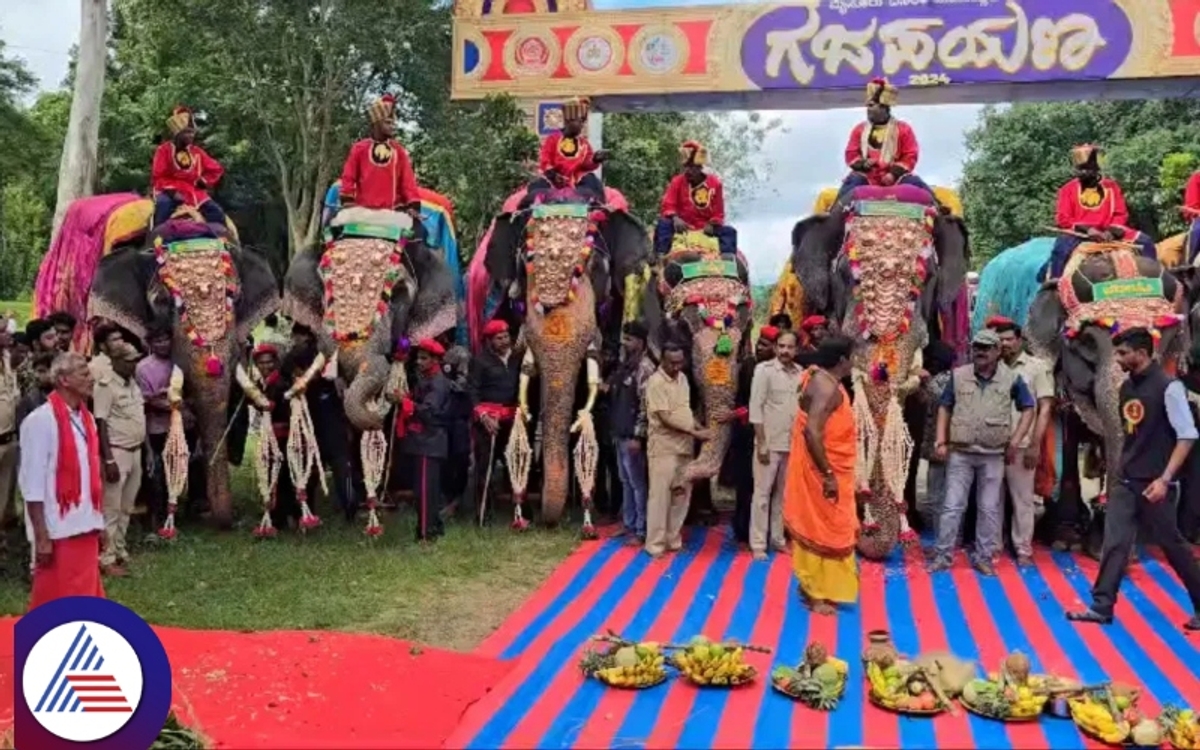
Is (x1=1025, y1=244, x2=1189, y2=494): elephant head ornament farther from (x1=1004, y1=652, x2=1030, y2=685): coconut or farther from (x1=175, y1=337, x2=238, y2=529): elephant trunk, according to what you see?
(x1=175, y1=337, x2=238, y2=529): elephant trunk

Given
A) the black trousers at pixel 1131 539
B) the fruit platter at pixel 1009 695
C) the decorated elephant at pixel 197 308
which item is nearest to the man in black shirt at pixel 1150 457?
the black trousers at pixel 1131 539

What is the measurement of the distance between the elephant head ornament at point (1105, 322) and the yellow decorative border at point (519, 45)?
7.63 meters

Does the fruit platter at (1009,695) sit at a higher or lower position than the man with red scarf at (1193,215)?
lower

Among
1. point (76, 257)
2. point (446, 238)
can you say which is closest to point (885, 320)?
point (446, 238)

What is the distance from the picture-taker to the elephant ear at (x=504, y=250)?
7.98 meters

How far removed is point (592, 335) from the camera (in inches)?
292

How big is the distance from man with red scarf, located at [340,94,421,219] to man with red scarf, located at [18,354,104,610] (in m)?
3.50

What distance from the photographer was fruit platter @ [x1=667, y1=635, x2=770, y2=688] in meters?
4.54

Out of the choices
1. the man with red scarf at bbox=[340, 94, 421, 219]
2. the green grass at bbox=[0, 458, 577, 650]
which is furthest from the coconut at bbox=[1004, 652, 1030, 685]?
the man with red scarf at bbox=[340, 94, 421, 219]

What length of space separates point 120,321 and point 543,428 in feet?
9.05

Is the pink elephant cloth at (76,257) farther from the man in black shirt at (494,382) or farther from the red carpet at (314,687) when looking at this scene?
the red carpet at (314,687)

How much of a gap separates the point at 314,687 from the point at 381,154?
14.7 ft

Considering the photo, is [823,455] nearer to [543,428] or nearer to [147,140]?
[543,428]

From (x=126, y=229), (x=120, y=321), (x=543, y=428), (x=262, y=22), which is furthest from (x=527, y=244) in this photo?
(x=262, y=22)
